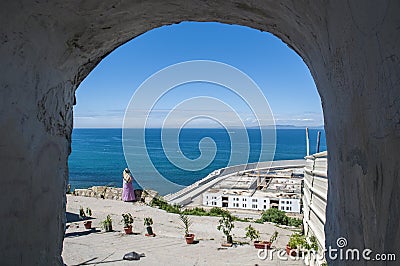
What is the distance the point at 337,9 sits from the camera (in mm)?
1228

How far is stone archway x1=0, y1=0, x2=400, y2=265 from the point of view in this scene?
1.03m

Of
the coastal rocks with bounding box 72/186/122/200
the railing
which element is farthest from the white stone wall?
the railing

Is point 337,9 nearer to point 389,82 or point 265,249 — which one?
point 389,82

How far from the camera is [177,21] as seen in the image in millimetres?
2432

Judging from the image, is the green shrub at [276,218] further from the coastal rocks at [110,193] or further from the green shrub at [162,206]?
the coastal rocks at [110,193]

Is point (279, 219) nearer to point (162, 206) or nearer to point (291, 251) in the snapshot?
point (162, 206)

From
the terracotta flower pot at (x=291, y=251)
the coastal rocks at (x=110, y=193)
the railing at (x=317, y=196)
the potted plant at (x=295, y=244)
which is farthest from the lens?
the coastal rocks at (x=110, y=193)

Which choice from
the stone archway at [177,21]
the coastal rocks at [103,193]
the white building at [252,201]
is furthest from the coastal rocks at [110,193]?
the stone archway at [177,21]

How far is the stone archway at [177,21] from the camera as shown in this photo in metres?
1.03

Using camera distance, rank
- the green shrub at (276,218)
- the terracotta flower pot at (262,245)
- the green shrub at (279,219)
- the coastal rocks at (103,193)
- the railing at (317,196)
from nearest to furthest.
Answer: the railing at (317,196)
the terracotta flower pot at (262,245)
the green shrub at (279,219)
the green shrub at (276,218)
the coastal rocks at (103,193)

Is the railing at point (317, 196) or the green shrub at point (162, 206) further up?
the railing at point (317, 196)

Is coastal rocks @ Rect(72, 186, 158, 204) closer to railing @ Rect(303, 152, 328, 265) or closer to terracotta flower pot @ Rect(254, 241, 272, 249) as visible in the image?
terracotta flower pot @ Rect(254, 241, 272, 249)

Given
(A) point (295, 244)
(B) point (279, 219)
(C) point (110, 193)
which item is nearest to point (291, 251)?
(A) point (295, 244)

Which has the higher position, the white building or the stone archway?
the stone archway
